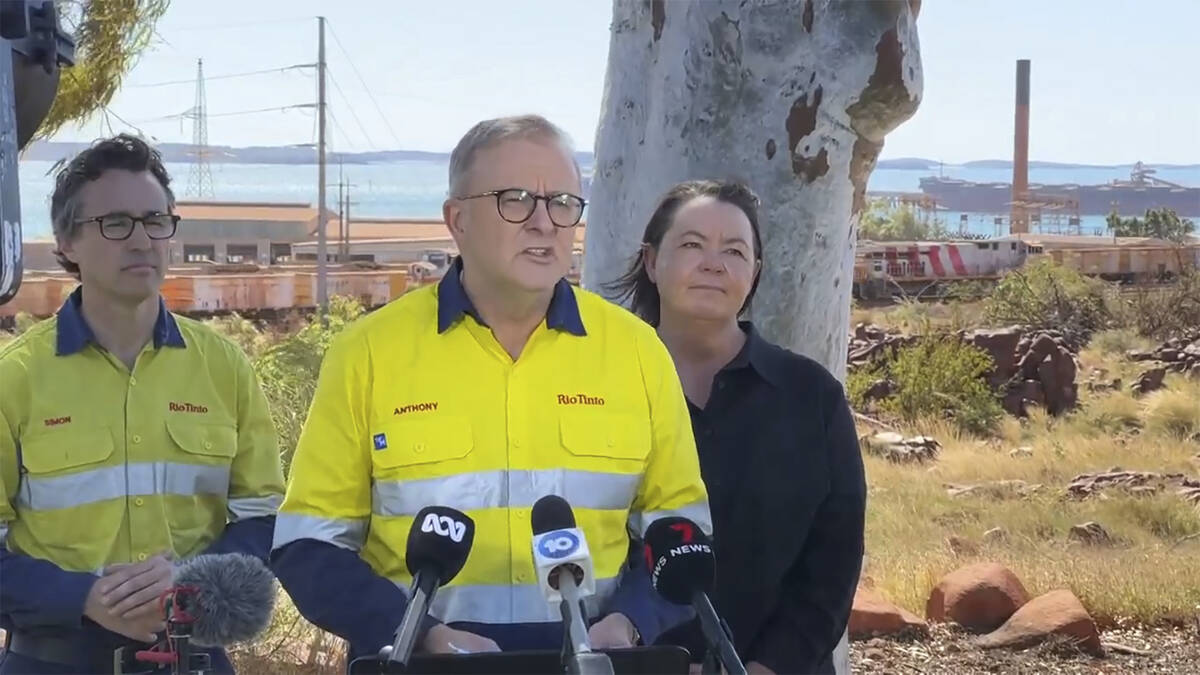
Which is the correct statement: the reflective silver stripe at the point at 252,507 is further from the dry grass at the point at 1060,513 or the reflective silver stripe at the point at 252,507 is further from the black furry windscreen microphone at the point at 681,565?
the dry grass at the point at 1060,513

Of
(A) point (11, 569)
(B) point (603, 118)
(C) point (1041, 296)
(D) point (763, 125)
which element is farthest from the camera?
(C) point (1041, 296)

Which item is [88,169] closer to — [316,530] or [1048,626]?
[316,530]

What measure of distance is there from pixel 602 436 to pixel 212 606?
82 centimetres

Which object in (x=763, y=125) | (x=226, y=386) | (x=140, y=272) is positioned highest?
(x=763, y=125)

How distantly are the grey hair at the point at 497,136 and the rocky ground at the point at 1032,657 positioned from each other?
4657 millimetres

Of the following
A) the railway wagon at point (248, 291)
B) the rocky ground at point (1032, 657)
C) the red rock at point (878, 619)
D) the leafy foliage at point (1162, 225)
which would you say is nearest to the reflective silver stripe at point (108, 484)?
the rocky ground at point (1032, 657)

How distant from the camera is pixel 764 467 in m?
3.44

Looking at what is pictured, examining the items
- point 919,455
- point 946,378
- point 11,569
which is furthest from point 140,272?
point 946,378

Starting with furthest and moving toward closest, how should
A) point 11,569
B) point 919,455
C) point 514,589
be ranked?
1. point 919,455
2. point 11,569
3. point 514,589

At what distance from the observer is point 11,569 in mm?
3260

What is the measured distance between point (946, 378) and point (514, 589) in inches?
827

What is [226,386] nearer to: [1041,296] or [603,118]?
[603,118]

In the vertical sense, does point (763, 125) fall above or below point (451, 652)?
above

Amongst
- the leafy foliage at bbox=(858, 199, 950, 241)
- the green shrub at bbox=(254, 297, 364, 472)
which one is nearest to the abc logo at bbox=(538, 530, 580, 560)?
the green shrub at bbox=(254, 297, 364, 472)
